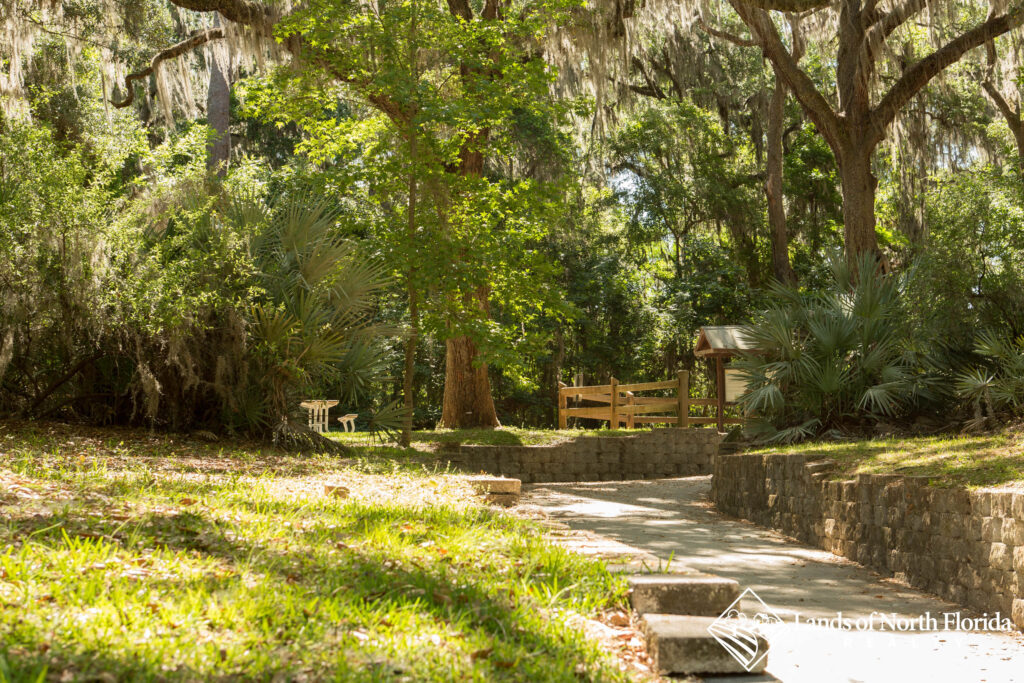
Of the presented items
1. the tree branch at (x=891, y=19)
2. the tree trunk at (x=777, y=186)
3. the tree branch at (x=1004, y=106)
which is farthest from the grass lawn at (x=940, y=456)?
the tree branch at (x=1004, y=106)

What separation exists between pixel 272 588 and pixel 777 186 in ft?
66.0

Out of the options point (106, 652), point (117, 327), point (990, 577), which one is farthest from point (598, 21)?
point (106, 652)

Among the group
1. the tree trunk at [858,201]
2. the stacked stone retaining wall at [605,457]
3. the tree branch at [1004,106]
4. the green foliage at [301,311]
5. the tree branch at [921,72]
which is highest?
the tree branch at [1004,106]

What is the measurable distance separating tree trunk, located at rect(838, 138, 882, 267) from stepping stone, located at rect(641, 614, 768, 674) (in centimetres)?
1145

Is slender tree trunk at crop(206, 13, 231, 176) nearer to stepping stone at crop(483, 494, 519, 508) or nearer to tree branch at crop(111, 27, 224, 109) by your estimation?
tree branch at crop(111, 27, 224, 109)

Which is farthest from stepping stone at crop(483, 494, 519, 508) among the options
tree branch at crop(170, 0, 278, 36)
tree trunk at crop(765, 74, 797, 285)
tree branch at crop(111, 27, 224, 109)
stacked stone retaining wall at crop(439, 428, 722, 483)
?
tree trunk at crop(765, 74, 797, 285)

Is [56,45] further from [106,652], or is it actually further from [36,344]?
[106,652]

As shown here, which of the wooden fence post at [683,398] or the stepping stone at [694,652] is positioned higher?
the wooden fence post at [683,398]

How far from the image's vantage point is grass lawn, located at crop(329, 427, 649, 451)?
1294 centimetres

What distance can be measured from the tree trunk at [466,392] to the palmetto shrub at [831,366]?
5.06 meters

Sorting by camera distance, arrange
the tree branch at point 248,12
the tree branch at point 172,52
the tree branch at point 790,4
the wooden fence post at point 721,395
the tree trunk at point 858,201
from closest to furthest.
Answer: the tree branch at point 790,4 → the tree branch at point 248,12 → the tree trunk at point 858,201 → the tree branch at point 172,52 → the wooden fence post at point 721,395

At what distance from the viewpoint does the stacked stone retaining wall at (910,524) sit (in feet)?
17.9

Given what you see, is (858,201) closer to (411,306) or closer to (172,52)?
(411,306)

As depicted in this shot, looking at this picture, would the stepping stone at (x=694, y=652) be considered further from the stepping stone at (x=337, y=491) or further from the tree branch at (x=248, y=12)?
the tree branch at (x=248, y=12)
